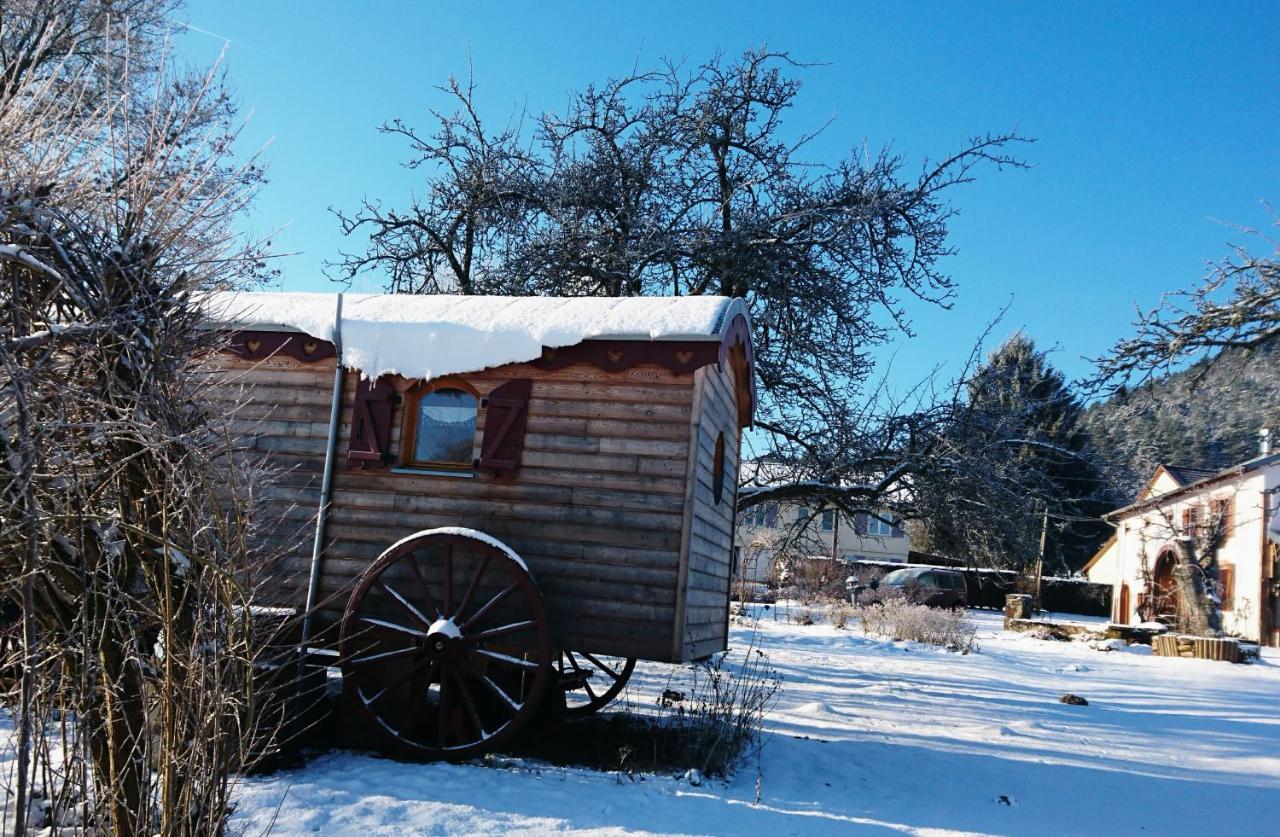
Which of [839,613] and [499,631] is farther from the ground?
[499,631]

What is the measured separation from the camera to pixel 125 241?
3725mm

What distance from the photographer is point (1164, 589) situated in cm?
2848

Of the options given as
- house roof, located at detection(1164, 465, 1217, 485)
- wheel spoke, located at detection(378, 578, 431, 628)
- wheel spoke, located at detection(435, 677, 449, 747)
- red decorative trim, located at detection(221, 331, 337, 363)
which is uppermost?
house roof, located at detection(1164, 465, 1217, 485)

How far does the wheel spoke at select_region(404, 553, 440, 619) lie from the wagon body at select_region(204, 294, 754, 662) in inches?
14.1

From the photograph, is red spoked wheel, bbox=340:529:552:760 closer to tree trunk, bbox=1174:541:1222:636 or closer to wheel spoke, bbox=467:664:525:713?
wheel spoke, bbox=467:664:525:713

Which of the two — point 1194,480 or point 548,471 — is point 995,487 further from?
point 1194,480

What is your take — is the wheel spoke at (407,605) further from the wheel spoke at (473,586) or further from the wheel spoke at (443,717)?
the wheel spoke at (443,717)

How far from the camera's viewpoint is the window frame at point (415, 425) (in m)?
7.82

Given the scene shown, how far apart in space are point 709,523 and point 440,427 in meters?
2.43

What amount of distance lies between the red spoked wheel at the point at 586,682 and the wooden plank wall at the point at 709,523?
0.76m

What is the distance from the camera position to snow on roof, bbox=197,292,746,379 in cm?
747

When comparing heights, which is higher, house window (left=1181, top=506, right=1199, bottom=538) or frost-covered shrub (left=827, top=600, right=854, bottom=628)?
house window (left=1181, top=506, right=1199, bottom=538)

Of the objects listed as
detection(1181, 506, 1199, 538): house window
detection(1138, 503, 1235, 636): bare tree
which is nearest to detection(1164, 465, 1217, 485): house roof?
detection(1181, 506, 1199, 538): house window

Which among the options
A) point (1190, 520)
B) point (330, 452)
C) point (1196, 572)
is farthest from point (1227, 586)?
point (330, 452)
